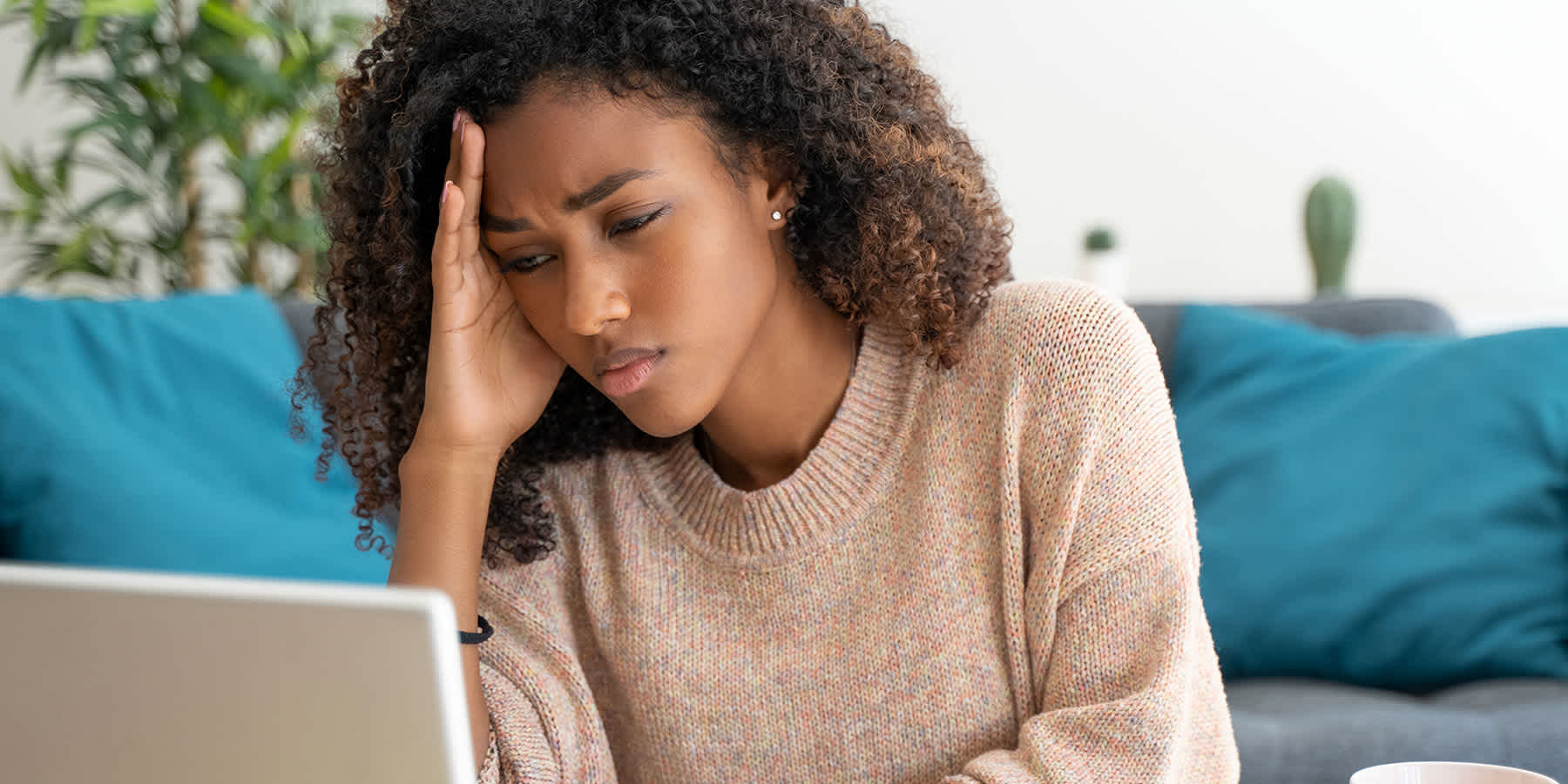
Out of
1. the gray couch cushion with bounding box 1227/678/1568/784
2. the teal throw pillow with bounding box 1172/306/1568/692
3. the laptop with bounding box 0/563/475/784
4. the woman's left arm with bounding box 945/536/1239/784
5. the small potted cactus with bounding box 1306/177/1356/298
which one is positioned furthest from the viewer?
the small potted cactus with bounding box 1306/177/1356/298

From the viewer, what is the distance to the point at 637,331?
3.45 ft

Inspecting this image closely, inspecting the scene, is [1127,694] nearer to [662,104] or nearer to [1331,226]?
[662,104]

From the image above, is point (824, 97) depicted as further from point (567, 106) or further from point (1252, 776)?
point (1252, 776)

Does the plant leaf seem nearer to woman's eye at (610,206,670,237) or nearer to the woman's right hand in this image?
the woman's right hand

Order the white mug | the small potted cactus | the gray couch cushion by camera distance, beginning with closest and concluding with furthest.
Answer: the white mug < the gray couch cushion < the small potted cactus

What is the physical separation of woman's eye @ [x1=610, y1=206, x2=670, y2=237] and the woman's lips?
96 millimetres

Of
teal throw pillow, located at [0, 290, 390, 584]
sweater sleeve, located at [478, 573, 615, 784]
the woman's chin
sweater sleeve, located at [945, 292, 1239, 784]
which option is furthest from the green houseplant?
sweater sleeve, located at [945, 292, 1239, 784]

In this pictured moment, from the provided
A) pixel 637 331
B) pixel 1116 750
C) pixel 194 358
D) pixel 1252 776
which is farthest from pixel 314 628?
pixel 194 358

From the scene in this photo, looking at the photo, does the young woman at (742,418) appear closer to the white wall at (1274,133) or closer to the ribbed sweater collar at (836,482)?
the ribbed sweater collar at (836,482)

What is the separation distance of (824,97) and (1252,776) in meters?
0.99

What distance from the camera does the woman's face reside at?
1025mm

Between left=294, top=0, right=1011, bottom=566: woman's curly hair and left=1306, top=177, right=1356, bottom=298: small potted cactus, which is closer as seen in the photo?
left=294, top=0, right=1011, bottom=566: woman's curly hair

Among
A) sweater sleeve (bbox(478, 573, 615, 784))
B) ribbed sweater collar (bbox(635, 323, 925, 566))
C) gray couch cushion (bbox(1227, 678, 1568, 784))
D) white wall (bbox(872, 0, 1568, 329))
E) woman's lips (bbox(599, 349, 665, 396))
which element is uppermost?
white wall (bbox(872, 0, 1568, 329))

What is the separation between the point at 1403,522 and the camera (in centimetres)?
178
